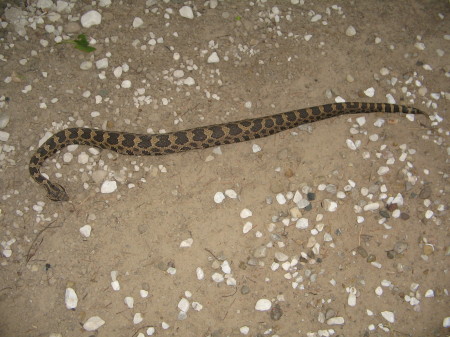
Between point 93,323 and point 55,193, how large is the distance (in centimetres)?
206

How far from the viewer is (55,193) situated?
579cm

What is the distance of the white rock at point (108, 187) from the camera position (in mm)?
6000

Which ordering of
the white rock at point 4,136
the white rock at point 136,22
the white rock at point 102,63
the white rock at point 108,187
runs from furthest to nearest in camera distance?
the white rock at point 136,22 < the white rock at point 102,63 < the white rock at point 4,136 < the white rock at point 108,187

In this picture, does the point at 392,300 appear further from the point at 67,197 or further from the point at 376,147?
the point at 67,197

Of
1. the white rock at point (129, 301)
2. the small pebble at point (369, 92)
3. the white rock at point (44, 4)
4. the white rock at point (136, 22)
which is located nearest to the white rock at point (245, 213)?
the white rock at point (129, 301)

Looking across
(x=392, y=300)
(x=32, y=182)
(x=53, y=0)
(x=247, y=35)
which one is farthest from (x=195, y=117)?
(x=392, y=300)

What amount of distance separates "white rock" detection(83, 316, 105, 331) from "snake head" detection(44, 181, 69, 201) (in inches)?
74.4

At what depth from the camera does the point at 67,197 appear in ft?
19.3

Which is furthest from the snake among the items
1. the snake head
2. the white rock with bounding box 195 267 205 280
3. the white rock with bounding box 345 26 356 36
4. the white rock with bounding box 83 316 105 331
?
the white rock with bounding box 195 267 205 280

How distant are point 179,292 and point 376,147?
13.7ft

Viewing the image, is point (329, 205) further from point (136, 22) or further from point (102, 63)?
point (136, 22)

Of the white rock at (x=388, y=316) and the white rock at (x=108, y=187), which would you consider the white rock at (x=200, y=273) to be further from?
the white rock at (x=388, y=316)

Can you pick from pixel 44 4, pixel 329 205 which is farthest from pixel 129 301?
pixel 44 4

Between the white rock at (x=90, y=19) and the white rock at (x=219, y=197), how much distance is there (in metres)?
3.92
